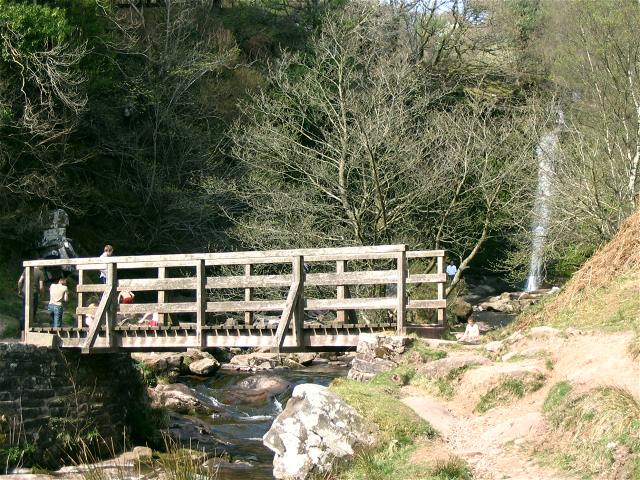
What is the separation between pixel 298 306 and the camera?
15562mm

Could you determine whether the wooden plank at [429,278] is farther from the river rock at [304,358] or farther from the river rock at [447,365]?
the river rock at [304,358]

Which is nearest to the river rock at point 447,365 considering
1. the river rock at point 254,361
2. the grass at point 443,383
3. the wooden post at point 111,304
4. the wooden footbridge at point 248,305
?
the grass at point 443,383

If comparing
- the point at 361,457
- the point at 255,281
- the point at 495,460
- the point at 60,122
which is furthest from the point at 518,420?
the point at 60,122

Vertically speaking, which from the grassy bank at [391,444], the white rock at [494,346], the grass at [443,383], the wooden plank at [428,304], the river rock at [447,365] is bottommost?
the grassy bank at [391,444]

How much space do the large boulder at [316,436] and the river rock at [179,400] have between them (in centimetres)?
969

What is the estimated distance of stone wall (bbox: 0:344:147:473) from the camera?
15938 millimetres

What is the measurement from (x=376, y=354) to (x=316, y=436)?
9.78ft

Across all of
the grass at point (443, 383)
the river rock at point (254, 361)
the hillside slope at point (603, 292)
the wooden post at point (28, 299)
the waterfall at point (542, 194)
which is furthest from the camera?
the river rock at point (254, 361)

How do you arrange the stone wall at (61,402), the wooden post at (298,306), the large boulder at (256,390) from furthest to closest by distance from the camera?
1. the large boulder at (256,390)
2. the stone wall at (61,402)
3. the wooden post at (298,306)

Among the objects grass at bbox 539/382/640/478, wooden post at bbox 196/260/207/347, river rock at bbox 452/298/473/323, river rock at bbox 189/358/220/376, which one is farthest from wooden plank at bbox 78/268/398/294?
river rock at bbox 452/298/473/323

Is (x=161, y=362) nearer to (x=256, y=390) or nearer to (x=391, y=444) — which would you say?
(x=256, y=390)

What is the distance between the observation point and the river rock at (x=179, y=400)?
2159 cm

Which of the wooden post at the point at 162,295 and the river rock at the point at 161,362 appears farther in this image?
the river rock at the point at 161,362

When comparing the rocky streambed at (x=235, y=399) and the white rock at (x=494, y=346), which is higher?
the white rock at (x=494, y=346)
